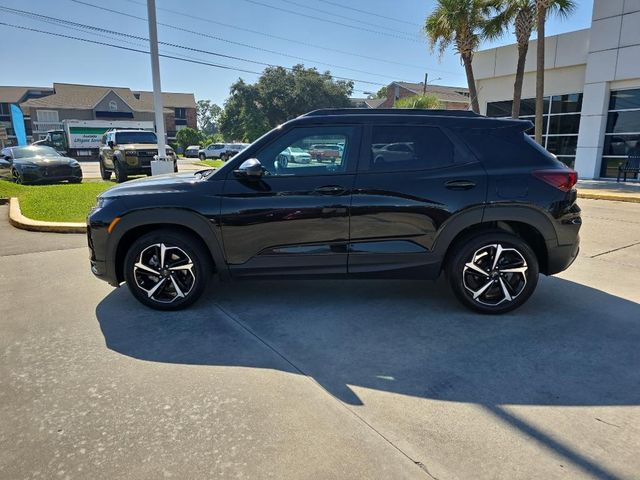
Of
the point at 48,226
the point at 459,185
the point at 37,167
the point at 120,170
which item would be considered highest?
the point at 459,185

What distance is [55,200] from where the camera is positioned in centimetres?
1084

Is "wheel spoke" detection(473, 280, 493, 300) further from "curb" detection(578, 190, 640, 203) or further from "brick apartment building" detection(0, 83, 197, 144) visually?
"brick apartment building" detection(0, 83, 197, 144)

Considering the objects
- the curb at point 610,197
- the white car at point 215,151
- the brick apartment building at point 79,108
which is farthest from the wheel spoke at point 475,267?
the brick apartment building at point 79,108

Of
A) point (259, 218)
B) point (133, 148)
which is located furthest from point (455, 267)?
point (133, 148)

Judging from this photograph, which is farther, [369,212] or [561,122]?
[561,122]

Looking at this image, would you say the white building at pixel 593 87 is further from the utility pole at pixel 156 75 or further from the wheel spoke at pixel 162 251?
the wheel spoke at pixel 162 251

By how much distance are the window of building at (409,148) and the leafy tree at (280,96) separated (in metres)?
53.1

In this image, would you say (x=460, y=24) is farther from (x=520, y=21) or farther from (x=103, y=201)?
(x=103, y=201)

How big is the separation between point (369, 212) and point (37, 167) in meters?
14.6

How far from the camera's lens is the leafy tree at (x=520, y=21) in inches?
608

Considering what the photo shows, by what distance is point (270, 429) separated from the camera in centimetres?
259

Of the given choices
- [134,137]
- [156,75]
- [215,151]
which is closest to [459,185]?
[156,75]

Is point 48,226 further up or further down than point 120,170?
further down

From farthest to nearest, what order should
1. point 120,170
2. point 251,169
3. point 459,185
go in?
point 120,170 → point 459,185 → point 251,169
